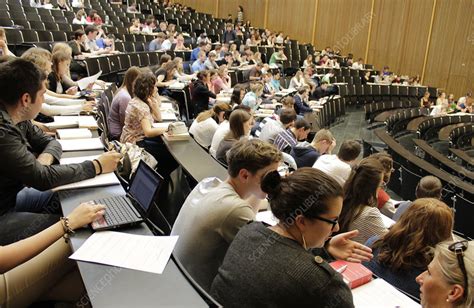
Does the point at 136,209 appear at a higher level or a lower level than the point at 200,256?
higher

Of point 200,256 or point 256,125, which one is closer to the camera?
point 200,256

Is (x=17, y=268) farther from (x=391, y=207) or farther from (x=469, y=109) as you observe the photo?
(x=469, y=109)

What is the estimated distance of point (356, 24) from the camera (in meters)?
17.6

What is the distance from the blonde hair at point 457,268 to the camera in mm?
1469

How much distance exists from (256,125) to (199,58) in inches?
163

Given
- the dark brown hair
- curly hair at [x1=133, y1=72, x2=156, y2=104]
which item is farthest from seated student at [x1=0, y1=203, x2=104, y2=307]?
curly hair at [x1=133, y1=72, x2=156, y2=104]

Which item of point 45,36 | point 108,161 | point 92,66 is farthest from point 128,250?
point 45,36

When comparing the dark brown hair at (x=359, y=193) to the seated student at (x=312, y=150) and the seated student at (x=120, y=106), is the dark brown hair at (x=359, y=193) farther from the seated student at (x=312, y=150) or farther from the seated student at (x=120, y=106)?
the seated student at (x=120, y=106)

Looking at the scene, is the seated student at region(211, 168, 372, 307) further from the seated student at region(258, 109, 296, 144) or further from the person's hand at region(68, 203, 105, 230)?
the seated student at region(258, 109, 296, 144)

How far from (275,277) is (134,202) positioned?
0.97 metres

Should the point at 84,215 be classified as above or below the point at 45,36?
below

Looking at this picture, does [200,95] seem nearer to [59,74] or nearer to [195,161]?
A: [59,74]

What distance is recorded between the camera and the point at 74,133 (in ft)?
10.6

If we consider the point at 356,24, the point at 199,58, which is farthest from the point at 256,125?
the point at 356,24
